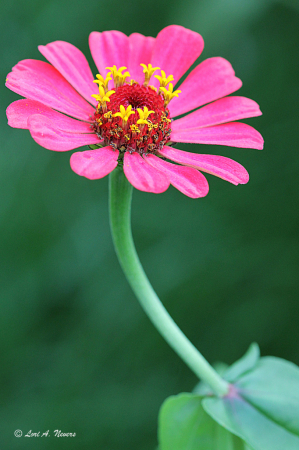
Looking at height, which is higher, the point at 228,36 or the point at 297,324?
the point at 228,36

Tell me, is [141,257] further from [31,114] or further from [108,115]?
[31,114]

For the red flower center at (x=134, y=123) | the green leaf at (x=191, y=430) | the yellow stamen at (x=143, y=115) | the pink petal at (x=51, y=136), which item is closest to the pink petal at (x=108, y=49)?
the red flower center at (x=134, y=123)

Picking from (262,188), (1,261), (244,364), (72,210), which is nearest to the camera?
(244,364)

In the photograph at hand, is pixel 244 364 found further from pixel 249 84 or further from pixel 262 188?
pixel 249 84

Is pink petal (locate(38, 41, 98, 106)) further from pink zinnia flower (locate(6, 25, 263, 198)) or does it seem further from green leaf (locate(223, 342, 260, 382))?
green leaf (locate(223, 342, 260, 382))

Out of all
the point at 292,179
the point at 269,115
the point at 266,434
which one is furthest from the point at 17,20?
the point at 266,434

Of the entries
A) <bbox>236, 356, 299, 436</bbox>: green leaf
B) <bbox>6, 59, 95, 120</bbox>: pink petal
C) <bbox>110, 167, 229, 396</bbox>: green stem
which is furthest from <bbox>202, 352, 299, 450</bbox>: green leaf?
<bbox>6, 59, 95, 120</bbox>: pink petal

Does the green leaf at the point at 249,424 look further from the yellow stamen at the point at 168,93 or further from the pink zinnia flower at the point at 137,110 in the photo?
the yellow stamen at the point at 168,93
